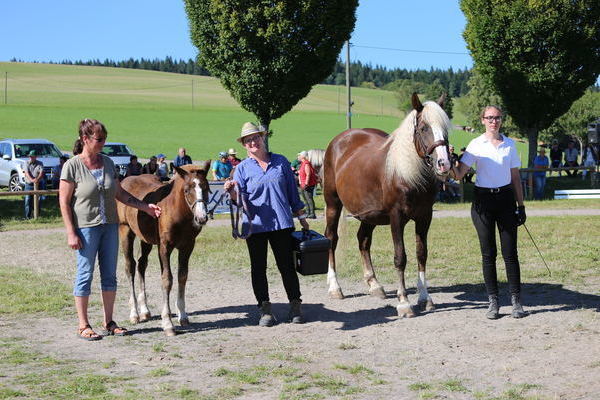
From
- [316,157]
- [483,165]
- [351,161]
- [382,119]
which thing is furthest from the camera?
[382,119]

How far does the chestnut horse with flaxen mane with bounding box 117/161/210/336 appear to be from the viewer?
7.93 m

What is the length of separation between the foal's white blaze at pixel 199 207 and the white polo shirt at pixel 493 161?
2770 millimetres

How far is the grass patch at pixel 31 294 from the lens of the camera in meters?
9.52

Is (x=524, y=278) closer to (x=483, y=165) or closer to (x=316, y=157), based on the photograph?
(x=483, y=165)

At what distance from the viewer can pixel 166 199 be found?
329 inches

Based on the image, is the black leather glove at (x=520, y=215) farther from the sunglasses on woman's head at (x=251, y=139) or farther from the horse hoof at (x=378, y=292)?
the sunglasses on woman's head at (x=251, y=139)

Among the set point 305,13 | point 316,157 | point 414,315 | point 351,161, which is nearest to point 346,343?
point 414,315

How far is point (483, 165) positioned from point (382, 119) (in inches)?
3708

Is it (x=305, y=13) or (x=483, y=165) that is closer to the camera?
(x=483, y=165)

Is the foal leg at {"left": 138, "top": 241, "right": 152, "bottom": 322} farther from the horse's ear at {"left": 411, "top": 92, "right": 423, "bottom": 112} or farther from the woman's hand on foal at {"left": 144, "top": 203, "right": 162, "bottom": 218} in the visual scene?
the horse's ear at {"left": 411, "top": 92, "right": 423, "bottom": 112}

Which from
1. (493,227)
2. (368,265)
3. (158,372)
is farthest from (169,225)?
(493,227)

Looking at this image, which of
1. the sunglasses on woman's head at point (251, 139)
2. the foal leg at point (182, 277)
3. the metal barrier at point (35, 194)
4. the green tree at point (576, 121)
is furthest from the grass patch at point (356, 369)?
the green tree at point (576, 121)

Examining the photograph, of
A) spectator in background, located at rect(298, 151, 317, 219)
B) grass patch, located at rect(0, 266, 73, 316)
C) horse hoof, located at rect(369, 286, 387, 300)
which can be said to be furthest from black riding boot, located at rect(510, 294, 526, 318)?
spectator in background, located at rect(298, 151, 317, 219)

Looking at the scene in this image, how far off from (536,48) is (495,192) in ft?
74.8
